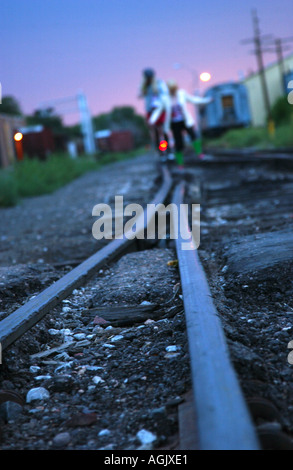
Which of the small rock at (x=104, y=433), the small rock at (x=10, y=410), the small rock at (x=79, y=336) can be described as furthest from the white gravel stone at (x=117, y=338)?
the small rock at (x=104, y=433)

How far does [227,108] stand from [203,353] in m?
42.0

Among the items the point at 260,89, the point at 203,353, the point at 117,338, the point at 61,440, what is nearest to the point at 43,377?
the point at 117,338

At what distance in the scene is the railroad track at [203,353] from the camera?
132 cm

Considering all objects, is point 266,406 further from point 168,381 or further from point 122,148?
point 122,148

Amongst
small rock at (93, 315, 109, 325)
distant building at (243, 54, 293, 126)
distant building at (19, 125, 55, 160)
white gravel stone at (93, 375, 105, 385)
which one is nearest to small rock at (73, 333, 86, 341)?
small rock at (93, 315, 109, 325)

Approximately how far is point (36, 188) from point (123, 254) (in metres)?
11.2

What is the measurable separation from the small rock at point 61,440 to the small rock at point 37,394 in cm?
34

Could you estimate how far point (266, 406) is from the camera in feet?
5.39

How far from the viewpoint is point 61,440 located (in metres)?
1.79

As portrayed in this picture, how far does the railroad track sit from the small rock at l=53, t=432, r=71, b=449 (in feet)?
1.39

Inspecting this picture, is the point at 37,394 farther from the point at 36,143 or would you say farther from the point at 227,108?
the point at 227,108

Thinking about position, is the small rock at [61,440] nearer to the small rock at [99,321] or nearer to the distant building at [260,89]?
the small rock at [99,321]

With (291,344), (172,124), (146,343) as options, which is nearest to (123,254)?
(146,343)

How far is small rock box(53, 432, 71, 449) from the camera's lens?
177cm
